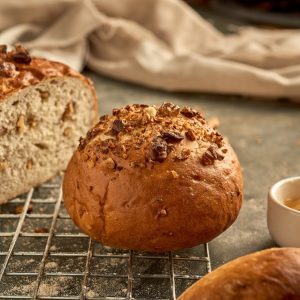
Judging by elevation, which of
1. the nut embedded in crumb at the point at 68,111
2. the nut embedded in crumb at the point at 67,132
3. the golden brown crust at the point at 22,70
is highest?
the golden brown crust at the point at 22,70

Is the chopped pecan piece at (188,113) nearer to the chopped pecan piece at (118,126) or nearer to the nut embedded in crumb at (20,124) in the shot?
the chopped pecan piece at (118,126)

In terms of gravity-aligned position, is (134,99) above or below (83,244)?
below

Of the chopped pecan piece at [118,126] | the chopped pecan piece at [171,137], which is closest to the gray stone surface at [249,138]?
the chopped pecan piece at [171,137]

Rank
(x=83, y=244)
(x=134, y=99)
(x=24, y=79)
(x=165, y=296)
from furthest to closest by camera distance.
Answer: (x=134, y=99) → (x=24, y=79) → (x=83, y=244) → (x=165, y=296)

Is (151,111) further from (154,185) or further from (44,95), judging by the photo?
(44,95)

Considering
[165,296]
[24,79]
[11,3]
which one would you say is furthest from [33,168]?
[11,3]

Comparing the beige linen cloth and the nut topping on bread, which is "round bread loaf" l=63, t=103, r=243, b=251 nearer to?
the nut topping on bread

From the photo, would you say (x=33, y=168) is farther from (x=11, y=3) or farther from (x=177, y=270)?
(x=11, y=3)
